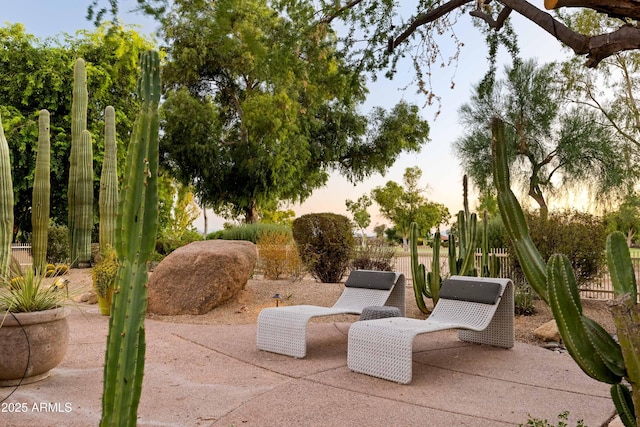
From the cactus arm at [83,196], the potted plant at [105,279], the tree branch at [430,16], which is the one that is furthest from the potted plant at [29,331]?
the cactus arm at [83,196]

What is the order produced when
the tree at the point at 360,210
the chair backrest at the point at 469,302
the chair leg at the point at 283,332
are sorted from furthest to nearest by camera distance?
the tree at the point at 360,210 < the chair backrest at the point at 469,302 < the chair leg at the point at 283,332

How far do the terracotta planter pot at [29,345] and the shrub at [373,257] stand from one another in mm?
7671

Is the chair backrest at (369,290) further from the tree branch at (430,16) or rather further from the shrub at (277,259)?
the shrub at (277,259)

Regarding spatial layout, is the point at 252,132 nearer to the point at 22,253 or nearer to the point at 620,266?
the point at 22,253

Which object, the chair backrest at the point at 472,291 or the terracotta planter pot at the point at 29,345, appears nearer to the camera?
the terracotta planter pot at the point at 29,345

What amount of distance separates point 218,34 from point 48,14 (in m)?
1.32

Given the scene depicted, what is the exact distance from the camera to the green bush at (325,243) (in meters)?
12.6

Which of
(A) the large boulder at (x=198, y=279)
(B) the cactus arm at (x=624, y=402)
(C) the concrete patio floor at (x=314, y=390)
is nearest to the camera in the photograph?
(B) the cactus arm at (x=624, y=402)

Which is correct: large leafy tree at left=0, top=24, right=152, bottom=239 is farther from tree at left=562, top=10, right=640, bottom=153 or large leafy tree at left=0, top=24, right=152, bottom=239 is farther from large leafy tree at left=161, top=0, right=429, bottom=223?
tree at left=562, top=10, right=640, bottom=153

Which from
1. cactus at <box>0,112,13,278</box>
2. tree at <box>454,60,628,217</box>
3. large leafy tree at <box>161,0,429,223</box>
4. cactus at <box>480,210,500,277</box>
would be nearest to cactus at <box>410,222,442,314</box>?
cactus at <box>480,210,500,277</box>

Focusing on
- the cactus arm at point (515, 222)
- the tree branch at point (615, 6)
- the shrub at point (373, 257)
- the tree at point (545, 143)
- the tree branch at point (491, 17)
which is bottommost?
the shrub at point (373, 257)

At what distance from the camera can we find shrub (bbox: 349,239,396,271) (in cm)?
1171

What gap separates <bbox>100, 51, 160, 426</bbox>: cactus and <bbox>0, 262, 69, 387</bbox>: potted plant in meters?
2.89

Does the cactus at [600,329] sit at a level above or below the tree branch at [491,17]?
below
